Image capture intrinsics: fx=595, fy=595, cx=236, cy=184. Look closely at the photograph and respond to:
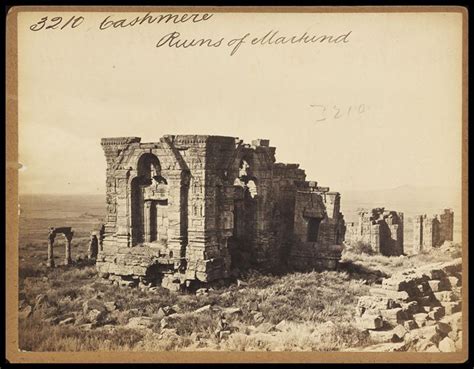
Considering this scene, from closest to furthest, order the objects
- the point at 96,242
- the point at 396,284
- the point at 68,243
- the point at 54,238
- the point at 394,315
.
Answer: the point at 394,315 < the point at 396,284 < the point at 54,238 < the point at 68,243 < the point at 96,242

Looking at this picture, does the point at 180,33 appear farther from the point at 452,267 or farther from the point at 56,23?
the point at 452,267

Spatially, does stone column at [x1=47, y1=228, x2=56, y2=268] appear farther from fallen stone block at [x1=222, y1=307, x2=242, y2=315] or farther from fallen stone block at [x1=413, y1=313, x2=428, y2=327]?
fallen stone block at [x1=413, y1=313, x2=428, y2=327]

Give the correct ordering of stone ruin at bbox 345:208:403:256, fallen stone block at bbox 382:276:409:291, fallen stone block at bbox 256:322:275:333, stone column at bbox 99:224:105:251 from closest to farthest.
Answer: fallen stone block at bbox 256:322:275:333 → fallen stone block at bbox 382:276:409:291 → stone column at bbox 99:224:105:251 → stone ruin at bbox 345:208:403:256

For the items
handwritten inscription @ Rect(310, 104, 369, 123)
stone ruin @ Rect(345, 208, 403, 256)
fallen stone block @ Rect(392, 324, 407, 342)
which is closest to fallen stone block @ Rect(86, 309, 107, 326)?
fallen stone block @ Rect(392, 324, 407, 342)

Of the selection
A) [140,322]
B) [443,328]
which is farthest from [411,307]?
[140,322]

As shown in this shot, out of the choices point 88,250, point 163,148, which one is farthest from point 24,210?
point 163,148

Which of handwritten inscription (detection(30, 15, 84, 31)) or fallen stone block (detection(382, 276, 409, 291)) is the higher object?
handwritten inscription (detection(30, 15, 84, 31))

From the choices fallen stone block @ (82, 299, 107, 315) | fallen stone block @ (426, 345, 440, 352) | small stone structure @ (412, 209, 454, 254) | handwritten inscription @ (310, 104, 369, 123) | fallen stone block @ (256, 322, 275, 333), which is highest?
handwritten inscription @ (310, 104, 369, 123)
